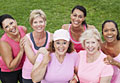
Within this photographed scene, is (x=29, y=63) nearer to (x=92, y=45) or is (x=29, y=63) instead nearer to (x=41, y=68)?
(x=41, y=68)

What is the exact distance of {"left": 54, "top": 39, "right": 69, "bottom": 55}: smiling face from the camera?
3.33 m

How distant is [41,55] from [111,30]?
4.98ft

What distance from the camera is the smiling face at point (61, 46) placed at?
333 cm

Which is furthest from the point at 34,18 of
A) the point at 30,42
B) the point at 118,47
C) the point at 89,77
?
the point at 118,47

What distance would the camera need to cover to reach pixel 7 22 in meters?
3.81

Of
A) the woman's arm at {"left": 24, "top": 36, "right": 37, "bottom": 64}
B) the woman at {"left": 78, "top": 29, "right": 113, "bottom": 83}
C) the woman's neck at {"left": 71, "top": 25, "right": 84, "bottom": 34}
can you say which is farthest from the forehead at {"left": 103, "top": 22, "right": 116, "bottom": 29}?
the woman's arm at {"left": 24, "top": 36, "right": 37, "bottom": 64}

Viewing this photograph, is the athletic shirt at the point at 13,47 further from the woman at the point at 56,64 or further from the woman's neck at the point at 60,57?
the woman's neck at the point at 60,57

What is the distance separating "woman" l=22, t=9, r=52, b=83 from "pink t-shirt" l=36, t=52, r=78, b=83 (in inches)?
13.2

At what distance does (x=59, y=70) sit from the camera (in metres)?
3.36

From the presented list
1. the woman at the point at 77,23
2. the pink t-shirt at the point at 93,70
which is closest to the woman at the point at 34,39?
the woman at the point at 77,23

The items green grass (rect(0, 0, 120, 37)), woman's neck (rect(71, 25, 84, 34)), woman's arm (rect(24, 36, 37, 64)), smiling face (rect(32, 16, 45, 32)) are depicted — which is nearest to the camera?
woman's arm (rect(24, 36, 37, 64))

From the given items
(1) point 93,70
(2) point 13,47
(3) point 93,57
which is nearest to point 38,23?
(2) point 13,47

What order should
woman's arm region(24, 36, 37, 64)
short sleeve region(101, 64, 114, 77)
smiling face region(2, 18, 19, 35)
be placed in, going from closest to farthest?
short sleeve region(101, 64, 114, 77) → woman's arm region(24, 36, 37, 64) → smiling face region(2, 18, 19, 35)

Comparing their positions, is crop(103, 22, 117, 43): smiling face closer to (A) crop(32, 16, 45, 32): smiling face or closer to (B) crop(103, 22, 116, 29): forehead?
(B) crop(103, 22, 116, 29): forehead
